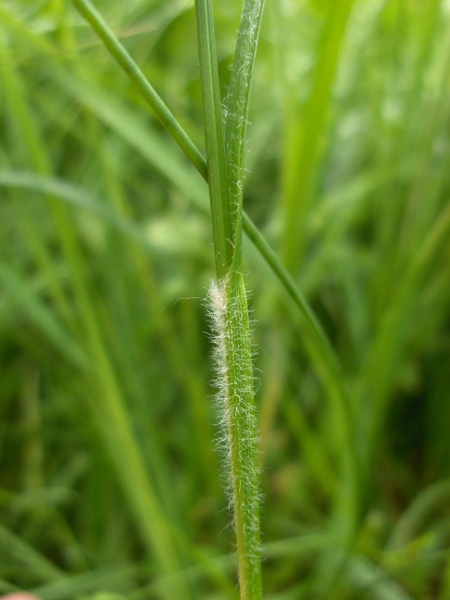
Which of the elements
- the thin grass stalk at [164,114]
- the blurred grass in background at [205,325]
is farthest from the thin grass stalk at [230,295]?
the blurred grass in background at [205,325]

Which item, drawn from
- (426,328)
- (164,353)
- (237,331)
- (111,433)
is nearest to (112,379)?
(111,433)

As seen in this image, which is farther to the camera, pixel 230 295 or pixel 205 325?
pixel 205 325

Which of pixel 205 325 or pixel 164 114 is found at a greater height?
pixel 164 114

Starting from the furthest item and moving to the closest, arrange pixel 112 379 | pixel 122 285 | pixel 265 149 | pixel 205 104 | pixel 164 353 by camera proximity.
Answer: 1. pixel 265 149
2. pixel 164 353
3. pixel 122 285
4. pixel 112 379
5. pixel 205 104

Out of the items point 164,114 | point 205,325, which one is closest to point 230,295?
point 164,114

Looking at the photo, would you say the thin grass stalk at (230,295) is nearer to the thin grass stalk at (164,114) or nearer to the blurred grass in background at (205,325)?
the thin grass stalk at (164,114)

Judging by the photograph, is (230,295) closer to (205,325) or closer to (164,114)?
(164,114)

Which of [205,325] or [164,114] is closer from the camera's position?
[164,114]

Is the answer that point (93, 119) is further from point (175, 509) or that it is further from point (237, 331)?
point (237, 331)
